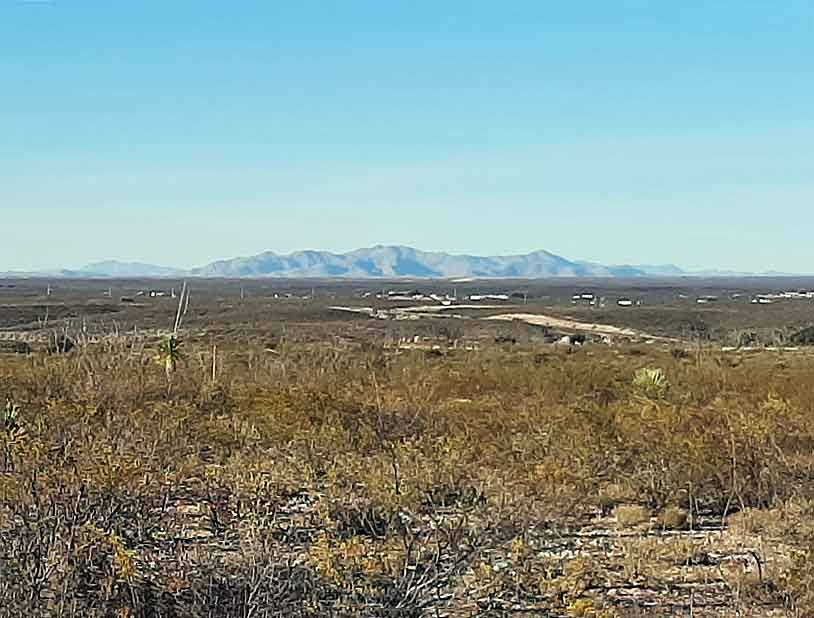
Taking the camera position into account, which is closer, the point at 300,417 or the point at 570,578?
the point at 570,578

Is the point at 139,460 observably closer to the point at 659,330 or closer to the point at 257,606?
the point at 257,606

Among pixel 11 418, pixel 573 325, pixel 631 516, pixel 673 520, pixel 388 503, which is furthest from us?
pixel 573 325

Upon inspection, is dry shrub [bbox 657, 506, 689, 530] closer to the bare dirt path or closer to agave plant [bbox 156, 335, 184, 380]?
agave plant [bbox 156, 335, 184, 380]

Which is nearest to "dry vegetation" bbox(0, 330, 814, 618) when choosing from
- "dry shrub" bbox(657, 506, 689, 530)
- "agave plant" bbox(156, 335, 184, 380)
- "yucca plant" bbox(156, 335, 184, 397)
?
"dry shrub" bbox(657, 506, 689, 530)

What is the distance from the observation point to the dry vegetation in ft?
24.0

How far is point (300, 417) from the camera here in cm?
1538

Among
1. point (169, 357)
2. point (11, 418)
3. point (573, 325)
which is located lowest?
point (573, 325)

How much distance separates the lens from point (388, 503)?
34.1ft

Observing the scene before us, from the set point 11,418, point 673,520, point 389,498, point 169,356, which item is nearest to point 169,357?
point 169,356

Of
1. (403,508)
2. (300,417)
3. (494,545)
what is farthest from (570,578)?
(300,417)

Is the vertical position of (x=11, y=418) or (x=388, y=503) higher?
(x=11, y=418)

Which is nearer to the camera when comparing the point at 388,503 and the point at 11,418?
the point at 388,503

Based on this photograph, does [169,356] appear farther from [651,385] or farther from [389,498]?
[389,498]

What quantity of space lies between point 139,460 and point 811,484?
23.7 feet
